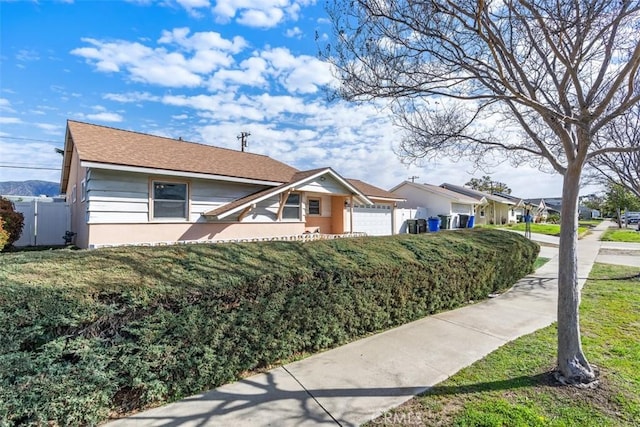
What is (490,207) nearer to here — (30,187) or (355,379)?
(355,379)

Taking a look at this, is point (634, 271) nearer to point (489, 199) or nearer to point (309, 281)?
point (309, 281)

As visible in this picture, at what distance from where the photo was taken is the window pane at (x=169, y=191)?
935cm

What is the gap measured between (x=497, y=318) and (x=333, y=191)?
856cm

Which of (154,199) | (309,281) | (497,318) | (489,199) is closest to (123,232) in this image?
(154,199)

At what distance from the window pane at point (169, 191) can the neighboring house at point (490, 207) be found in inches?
1234

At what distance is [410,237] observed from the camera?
7.16 metres

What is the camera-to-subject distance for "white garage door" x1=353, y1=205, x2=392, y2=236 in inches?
683

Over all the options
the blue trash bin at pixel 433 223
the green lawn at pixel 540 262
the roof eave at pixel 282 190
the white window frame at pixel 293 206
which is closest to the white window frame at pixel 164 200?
the roof eave at pixel 282 190

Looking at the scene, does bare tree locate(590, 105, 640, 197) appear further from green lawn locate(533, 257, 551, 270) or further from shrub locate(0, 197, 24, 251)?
shrub locate(0, 197, 24, 251)

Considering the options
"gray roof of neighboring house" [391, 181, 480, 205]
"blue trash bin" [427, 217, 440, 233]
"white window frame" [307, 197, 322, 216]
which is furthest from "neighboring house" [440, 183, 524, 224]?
"white window frame" [307, 197, 322, 216]

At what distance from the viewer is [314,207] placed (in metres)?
15.0

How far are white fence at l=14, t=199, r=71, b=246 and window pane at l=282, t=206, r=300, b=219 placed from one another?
30.2 ft

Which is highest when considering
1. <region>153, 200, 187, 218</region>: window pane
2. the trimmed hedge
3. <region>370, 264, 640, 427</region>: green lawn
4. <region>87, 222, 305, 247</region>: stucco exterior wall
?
<region>153, 200, 187, 218</region>: window pane

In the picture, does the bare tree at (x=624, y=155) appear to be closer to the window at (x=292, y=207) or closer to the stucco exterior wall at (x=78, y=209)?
the window at (x=292, y=207)
